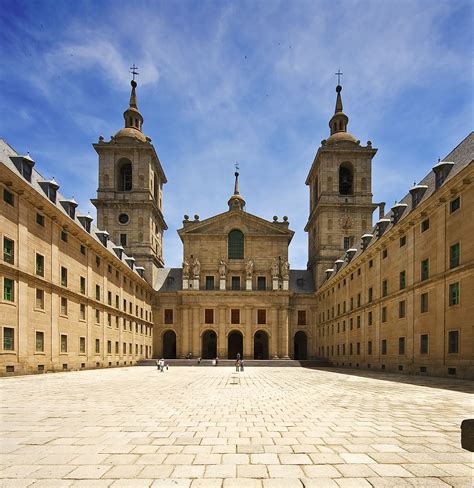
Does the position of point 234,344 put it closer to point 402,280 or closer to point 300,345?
point 300,345

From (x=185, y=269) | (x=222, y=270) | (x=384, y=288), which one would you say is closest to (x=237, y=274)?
(x=222, y=270)

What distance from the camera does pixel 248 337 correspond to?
56.4 metres

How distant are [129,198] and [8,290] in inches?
1471

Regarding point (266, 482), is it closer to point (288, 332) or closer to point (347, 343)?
point (347, 343)

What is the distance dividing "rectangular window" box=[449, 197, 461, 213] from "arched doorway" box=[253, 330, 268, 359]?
4172 centimetres

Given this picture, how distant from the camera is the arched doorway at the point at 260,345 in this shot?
201ft

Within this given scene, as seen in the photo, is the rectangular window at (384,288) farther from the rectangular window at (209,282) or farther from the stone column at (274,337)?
the rectangular window at (209,282)

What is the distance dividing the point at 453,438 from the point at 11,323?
2399 cm

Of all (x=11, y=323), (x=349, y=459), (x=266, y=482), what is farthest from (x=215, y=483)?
(x=11, y=323)

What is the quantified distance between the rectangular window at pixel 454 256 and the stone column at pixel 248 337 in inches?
1434

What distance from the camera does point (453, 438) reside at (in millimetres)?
8039

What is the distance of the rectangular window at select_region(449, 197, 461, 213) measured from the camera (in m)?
23.2

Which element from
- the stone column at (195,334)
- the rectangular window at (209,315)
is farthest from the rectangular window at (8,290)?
the rectangular window at (209,315)

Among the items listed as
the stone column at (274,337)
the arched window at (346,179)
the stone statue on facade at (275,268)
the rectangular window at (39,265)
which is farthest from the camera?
the arched window at (346,179)
